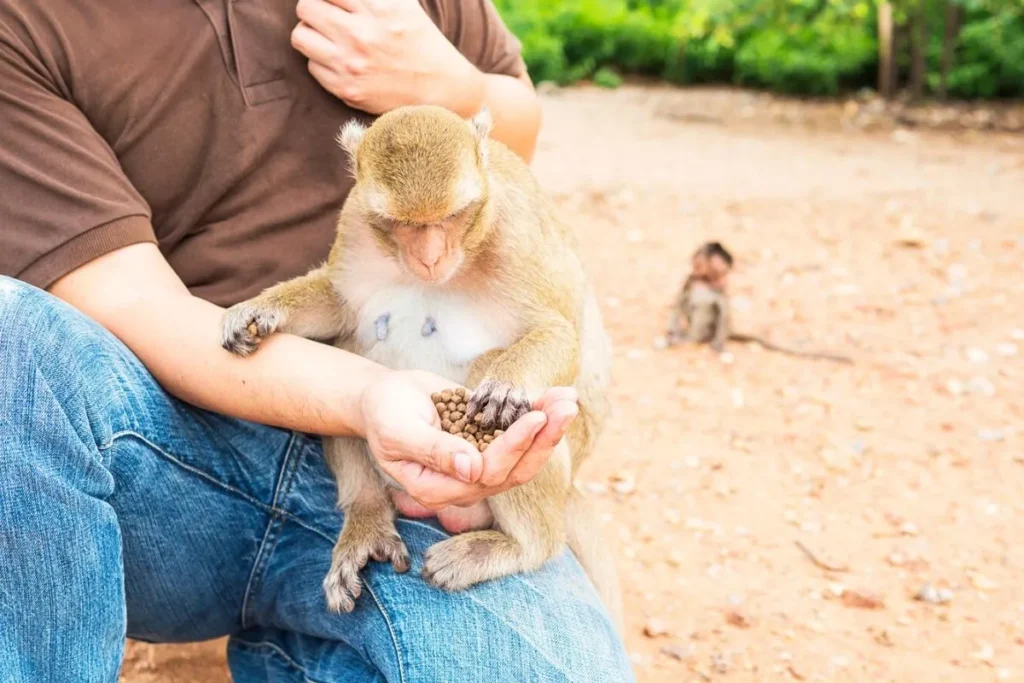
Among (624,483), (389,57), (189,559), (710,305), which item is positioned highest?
(389,57)

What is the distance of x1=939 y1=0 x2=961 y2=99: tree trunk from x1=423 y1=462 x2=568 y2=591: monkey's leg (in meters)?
8.56

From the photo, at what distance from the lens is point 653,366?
15.5ft

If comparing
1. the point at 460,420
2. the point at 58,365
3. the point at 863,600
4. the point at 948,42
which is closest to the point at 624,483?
the point at 863,600

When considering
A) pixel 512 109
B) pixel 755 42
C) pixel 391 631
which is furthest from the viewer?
pixel 755 42

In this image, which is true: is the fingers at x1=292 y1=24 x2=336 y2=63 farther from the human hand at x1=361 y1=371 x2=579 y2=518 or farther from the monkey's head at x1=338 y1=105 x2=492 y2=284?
the human hand at x1=361 y1=371 x2=579 y2=518

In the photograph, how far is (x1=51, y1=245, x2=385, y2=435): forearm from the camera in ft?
7.03

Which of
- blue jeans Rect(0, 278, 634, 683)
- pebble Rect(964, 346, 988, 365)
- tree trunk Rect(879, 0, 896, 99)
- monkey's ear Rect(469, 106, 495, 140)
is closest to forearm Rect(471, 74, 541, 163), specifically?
monkey's ear Rect(469, 106, 495, 140)

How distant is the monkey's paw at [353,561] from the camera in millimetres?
2145

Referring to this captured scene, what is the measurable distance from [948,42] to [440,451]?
29.6 ft

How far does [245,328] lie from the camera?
7.06 feet

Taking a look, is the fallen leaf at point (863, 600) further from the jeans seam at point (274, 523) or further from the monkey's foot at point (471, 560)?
the jeans seam at point (274, 523)

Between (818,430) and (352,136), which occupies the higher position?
(352,136)

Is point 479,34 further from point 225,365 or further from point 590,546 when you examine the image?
point 590,546

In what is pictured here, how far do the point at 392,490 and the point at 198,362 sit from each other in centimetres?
48
